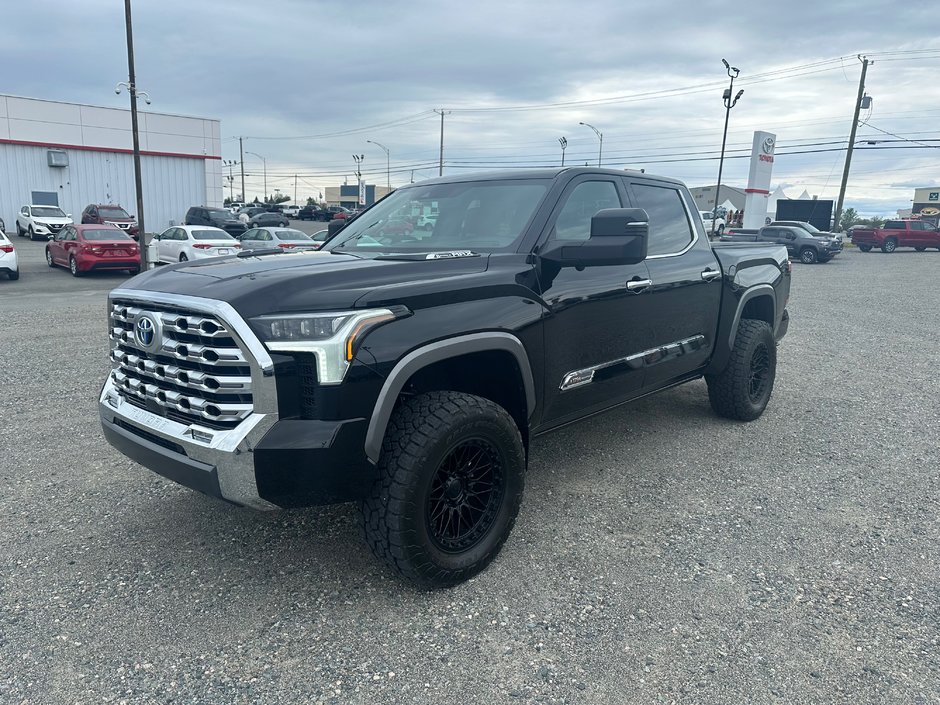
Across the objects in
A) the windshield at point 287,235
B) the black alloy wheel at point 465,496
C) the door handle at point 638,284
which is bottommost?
the black alloy wheel at point 465,496

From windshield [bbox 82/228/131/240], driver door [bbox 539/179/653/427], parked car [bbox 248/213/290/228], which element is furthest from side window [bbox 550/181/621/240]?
parked car [bbox 248/213/290/228]

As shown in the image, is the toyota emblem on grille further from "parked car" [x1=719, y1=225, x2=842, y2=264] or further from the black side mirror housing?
"parked car" [x1=719, y1=225, x2=842, y2=264]

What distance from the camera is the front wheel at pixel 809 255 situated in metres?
27.8

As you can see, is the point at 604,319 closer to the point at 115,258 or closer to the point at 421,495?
the point at 421,495

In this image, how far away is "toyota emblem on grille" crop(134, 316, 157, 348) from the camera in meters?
2.89

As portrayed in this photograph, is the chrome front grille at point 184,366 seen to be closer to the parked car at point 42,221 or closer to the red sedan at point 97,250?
the red sedan at point 97,250

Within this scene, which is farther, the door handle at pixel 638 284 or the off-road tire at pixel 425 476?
the door handle at pixel 638 284

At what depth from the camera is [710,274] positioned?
16.0ft

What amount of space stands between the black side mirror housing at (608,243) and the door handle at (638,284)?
1.84ft

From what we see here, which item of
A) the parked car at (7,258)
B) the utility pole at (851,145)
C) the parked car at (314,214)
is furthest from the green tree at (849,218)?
the parked car at (7,258)

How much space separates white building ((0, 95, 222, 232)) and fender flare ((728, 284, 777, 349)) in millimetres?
39928

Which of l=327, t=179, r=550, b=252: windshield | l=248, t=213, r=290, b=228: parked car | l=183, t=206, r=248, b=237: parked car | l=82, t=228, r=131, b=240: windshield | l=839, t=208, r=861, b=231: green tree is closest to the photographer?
l=327, t=179, r=550, b=252: windshield

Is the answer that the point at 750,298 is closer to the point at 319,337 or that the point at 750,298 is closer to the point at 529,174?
the point at 529,174

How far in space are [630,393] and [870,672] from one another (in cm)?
202
